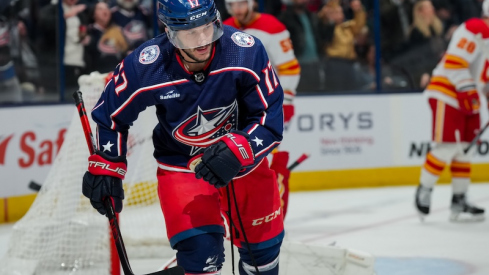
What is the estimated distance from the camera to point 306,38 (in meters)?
6.89

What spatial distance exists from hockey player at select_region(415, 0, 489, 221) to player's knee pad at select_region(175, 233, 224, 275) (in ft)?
9.24

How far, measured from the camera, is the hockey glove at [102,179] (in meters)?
2.59

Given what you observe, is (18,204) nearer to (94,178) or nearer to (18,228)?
(18,228)

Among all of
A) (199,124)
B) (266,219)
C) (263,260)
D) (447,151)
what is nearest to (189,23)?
(199,124)

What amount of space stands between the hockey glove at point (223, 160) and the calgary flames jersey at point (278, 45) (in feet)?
7.39

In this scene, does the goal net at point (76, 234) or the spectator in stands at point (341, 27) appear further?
the spectator in stands at point (341, 27)

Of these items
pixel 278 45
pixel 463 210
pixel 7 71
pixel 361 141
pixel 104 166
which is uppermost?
pixel 104 166

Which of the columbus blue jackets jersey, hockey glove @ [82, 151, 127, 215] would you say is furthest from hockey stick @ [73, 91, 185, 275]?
the columbus blue jackets jersey

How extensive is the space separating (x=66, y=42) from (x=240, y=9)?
1.93 m

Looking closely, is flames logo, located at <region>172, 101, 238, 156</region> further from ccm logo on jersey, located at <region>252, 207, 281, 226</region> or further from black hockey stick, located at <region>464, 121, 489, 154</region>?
black hockey stick, located at <region>464, 121, 489, 154</region>

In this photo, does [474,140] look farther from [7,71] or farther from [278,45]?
[7,71]

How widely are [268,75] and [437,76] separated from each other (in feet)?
9.32

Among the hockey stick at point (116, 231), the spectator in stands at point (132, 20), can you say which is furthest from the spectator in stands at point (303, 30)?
the hockey stick at point (116, 231)

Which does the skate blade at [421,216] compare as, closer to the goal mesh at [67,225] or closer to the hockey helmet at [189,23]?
the goal mesh at [67,225]
